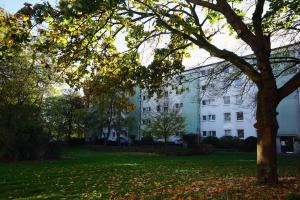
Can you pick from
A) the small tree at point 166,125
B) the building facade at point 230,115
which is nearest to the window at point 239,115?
the building facade at point 230,115

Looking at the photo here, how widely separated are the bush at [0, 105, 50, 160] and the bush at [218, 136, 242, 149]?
29.1 m

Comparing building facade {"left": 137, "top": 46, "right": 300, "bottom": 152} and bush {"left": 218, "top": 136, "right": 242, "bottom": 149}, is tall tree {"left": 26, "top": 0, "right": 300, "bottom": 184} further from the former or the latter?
bush {"left": 218, "top": 136, "right": 242, "bottom": 149}

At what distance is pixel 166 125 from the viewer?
141ft

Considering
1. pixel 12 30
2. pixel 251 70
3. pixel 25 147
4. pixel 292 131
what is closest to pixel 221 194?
pixel 251 70

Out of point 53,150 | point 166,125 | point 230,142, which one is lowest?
point 53,150

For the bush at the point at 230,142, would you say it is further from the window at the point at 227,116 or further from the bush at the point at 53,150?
the bush at the point at 53,150

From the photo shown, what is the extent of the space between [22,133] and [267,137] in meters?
20.6

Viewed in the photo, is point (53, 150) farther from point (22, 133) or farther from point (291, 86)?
point (291, 86)

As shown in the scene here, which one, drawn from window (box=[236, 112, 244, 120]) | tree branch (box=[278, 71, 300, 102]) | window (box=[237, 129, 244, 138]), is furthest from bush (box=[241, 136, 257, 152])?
tree branch (box=[278, 71, 300, 102])

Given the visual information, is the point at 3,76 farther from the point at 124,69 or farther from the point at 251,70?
the point at 251,70

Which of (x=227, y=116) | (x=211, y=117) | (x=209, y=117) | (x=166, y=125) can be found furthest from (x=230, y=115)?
(x=166, y=125)

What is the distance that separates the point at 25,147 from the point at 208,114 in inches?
1508

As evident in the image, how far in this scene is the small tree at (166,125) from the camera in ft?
140

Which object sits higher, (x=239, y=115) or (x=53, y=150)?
(x=239, y=115)
